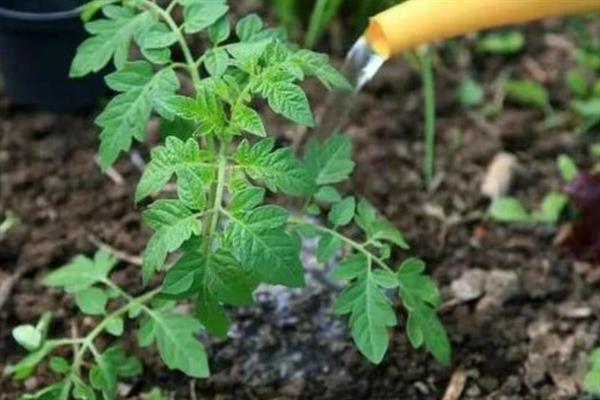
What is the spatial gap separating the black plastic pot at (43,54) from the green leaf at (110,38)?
0.34 meters

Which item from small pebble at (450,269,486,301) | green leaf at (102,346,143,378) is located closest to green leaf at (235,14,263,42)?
green leaf at (102,346,143,378)

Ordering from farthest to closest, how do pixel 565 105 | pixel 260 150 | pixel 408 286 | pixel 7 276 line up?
pixel 565 105, pixel 7 276, pixel 408 286, pixel 260 150

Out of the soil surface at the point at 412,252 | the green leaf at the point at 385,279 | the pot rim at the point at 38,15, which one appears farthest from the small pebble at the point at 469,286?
the pot rim at the point at 38,15

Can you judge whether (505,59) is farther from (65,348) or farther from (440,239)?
(65,348)

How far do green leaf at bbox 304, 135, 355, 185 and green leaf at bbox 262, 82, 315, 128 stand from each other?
204 millimetres

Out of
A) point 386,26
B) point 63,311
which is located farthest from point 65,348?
point 386,26

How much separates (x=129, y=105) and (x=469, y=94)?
2.73 feet

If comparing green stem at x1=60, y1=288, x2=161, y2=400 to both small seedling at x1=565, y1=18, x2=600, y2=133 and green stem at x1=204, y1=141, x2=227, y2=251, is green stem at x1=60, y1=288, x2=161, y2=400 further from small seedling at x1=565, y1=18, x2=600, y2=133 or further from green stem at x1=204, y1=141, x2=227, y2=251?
small seedling at x1=565, y1=18, x2=600, y2=133

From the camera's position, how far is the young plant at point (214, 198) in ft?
4.55

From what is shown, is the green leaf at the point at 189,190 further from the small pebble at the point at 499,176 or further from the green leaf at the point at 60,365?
the small pebble at the point at 499,176

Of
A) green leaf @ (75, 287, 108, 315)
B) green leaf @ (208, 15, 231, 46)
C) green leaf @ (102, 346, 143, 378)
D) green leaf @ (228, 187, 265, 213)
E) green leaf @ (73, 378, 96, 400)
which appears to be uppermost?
green leaf @ (208, 15, 231, 46)

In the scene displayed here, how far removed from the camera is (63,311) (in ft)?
5.88

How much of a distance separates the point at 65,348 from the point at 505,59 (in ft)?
3.20

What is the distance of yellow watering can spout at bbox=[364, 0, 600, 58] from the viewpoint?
1570mm
